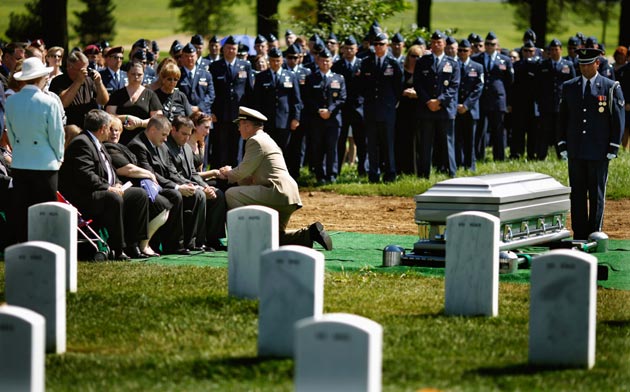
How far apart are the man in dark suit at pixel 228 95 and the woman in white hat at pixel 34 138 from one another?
8.16 meters

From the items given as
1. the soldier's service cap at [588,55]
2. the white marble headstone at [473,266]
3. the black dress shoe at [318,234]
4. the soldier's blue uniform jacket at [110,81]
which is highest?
the soldier's service cap at [588,55]

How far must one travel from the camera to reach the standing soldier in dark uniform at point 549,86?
22.5m

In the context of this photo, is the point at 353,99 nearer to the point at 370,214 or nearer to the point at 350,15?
the point at 370,214

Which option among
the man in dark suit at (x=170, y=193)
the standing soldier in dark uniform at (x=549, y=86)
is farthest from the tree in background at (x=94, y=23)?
the man in dark suit at (x=170, y=193)

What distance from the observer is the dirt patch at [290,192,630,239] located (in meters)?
16.0

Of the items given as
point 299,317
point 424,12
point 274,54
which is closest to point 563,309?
point 299,317

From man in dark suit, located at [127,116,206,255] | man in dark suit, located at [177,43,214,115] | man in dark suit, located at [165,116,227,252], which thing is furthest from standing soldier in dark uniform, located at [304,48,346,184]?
man in dark suit, located at [127,116,206,255]

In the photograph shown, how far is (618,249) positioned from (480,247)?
479cm

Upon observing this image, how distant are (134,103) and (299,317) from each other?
7445 mm

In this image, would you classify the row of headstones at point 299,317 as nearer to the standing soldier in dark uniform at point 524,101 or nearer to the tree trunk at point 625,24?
the standing soldier in dark uniform at point 524,101

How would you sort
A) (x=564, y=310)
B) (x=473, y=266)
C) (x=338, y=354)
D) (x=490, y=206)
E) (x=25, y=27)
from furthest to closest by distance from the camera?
(x=25, y=27) → (x=490, y=206) → (x=473, y=266) → (x=564, y=310) → (x=338, y=354)

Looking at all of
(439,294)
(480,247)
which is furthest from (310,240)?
(480,247)

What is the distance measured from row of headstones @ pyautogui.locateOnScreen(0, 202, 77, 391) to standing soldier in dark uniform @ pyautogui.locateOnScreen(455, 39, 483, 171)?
11.3 metres

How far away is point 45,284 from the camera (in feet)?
27.3
